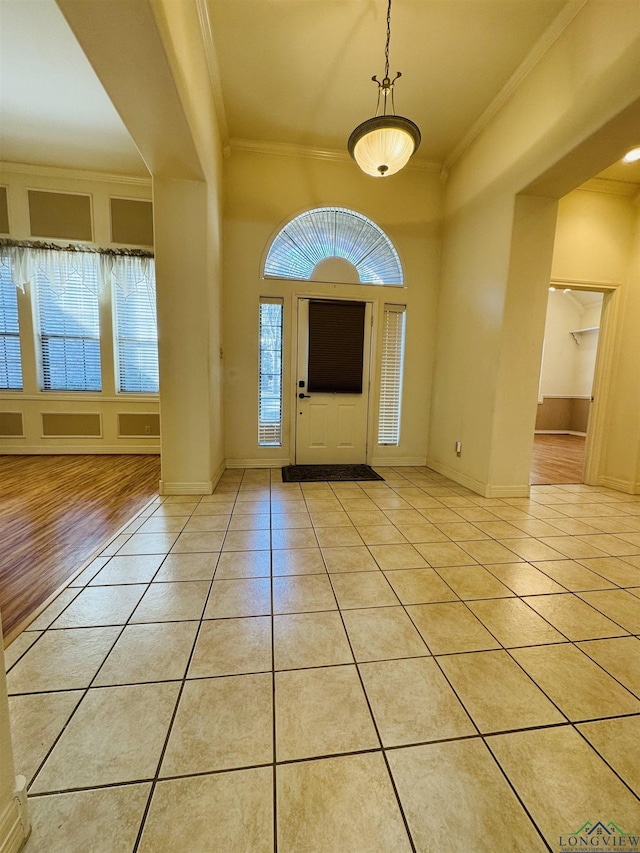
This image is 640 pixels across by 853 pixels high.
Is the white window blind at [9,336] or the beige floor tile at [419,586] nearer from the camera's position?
the beige floor tile at [419,586]

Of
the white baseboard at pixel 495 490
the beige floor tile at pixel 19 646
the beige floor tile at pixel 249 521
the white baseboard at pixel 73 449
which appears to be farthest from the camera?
the white baseboard at pixel 73 449

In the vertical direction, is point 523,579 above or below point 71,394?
below

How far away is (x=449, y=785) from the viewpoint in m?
0.93

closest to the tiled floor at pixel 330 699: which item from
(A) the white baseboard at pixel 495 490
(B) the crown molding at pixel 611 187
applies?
(A) the white baseboard at pixel 495 490

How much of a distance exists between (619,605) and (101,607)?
2.59 meters

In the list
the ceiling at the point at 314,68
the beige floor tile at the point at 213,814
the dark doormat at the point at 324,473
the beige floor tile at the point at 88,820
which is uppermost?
the ceiling at the point at 314,68

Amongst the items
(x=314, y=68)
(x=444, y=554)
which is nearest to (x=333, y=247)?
(x=314, y=68)

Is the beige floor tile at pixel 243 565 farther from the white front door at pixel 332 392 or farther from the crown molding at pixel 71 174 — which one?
the crown molding at pixel 71 174

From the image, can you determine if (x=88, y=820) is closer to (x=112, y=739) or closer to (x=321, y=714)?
(x=112, y=739)

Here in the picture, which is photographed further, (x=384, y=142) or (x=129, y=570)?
(x=384, y=142)

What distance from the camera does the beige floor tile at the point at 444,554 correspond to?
6.87 ft

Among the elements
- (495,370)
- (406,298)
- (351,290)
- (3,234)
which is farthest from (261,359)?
(3,234)

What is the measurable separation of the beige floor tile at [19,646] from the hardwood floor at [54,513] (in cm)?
8

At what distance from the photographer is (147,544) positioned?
7.36ft
